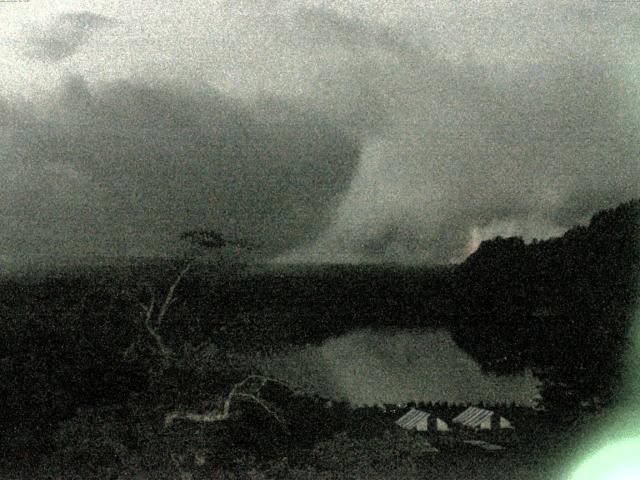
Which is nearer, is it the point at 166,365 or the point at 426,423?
the point at 166,365

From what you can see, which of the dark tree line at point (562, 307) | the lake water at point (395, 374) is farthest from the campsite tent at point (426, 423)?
the lake water at point (395, 374)

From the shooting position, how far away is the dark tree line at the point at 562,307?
67.6ft

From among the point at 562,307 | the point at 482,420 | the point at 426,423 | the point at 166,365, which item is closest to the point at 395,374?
the point at 562,307

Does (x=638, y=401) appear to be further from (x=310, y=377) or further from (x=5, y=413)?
(x=310, y=377)

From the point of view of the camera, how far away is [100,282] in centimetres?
1478

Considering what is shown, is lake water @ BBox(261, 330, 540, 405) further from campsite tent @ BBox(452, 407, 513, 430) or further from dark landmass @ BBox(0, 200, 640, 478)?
dark landmass @ BBox(0, 200, 640, 478)

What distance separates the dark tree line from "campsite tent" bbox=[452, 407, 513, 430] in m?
3.37

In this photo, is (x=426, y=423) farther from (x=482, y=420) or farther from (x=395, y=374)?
(x=395, y=374)

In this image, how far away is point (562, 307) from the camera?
137 feet

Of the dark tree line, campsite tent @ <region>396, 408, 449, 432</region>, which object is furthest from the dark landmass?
campsite tent @ <region>396, 408, 449, 432</region>

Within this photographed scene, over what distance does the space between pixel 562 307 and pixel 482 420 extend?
15576mm

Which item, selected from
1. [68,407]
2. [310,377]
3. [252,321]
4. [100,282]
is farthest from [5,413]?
[310,377]

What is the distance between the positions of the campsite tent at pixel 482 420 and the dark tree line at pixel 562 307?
3.37 meters

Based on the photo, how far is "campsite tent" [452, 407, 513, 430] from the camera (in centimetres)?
2988
